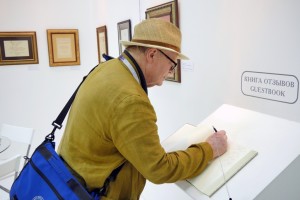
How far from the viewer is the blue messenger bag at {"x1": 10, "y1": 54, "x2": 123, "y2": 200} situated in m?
1.02

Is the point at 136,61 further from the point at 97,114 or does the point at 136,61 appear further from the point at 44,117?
the point at 44,117

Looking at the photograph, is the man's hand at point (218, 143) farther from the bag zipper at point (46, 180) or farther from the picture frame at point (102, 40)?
the picture frame at point (102, 40)

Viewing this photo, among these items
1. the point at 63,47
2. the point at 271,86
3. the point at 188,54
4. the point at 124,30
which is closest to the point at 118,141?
the point at 271,86

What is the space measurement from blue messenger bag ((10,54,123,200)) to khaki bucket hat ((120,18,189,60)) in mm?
474

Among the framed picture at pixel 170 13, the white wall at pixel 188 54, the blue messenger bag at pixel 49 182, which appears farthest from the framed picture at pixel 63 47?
the blue messenger bag at pixel 49 182

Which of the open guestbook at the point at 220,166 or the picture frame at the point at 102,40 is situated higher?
the picture frame at the point at 102,40

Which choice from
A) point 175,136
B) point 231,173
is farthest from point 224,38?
point 231,173

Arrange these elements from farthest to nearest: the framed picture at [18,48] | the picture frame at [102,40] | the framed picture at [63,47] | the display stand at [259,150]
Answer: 1. the framed picture at [63,47]
2. the framed picture at [18,48]
3. the picture frame at [102,40]
4. the display stand at [259,150]

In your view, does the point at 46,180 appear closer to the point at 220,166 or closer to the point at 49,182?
the point at 49,182

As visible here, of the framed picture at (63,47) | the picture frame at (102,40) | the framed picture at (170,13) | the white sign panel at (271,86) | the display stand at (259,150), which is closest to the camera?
the display stand at (259,150)

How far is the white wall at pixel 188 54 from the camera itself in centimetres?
126

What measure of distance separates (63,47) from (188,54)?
2384mm

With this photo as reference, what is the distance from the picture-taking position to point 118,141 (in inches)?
38.3

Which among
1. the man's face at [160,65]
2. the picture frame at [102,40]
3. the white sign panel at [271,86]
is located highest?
the picture frame at [102,40]
